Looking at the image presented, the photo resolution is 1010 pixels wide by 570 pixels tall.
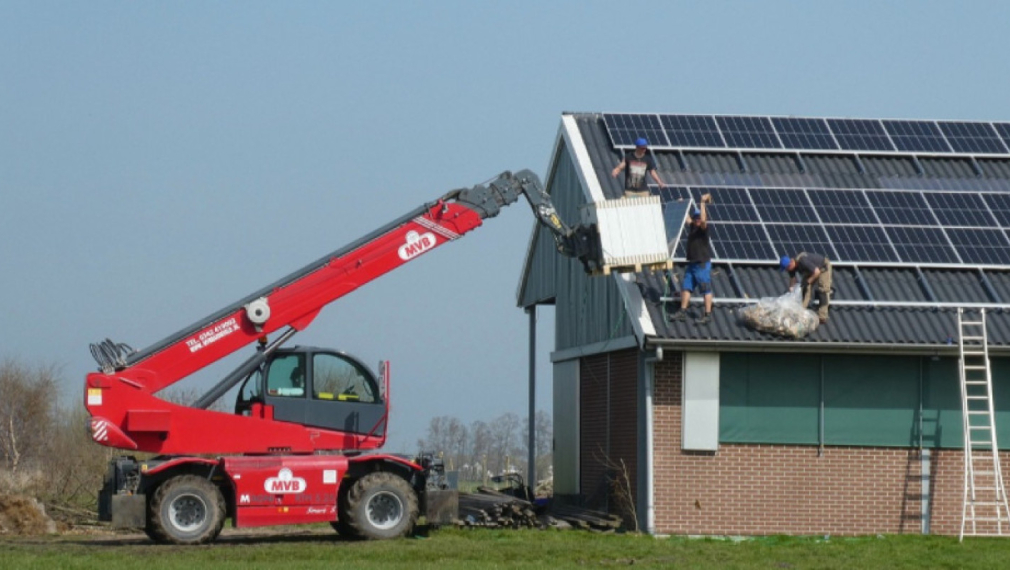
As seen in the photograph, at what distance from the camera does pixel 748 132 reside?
29625 mm

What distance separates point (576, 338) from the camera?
95.8 feet

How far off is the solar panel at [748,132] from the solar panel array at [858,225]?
6.24 ft

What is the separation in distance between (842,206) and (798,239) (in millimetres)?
1681

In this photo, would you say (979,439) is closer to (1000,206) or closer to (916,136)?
(1000,206)

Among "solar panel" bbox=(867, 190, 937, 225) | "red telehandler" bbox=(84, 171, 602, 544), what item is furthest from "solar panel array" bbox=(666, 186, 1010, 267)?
"red telehandler" bbox=(84, 171, 602, 544)

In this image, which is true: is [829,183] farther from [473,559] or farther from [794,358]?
[473,559]

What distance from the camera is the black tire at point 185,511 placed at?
21422 mm

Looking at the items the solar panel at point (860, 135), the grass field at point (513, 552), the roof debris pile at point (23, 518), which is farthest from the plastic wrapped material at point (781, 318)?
the roof debris pile at point (23, 518)

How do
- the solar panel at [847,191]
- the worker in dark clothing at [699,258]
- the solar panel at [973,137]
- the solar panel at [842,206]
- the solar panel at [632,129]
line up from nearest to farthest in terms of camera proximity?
1. the worker in dark clothing at [699,258]
2. the solar panel at [847,191]
3. the solar panel at [842,206]
4. the solar panel at [632,129]
5. the solar panel at [973,137]

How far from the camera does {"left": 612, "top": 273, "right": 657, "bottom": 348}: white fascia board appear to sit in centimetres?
2333

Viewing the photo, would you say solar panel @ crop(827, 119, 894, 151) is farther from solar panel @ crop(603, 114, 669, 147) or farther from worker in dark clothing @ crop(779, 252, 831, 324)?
worker in dark clothing @ crop(779, 252, 831, 324)

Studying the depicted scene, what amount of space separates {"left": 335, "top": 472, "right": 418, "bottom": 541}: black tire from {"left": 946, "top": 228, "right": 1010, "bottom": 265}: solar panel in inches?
416

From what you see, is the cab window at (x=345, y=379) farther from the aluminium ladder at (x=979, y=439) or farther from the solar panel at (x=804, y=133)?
the solar panel at (x=804, y=133)

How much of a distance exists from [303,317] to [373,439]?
2126 mm
